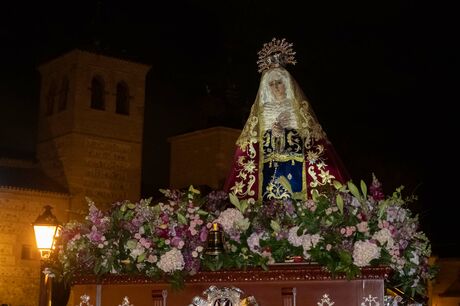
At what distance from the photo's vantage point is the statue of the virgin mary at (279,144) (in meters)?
→ 9.12

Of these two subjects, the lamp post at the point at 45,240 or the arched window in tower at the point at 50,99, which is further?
the arched window in tower at the point at 50,99

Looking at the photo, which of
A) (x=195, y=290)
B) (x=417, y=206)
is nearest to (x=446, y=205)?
(x=417, y=206)

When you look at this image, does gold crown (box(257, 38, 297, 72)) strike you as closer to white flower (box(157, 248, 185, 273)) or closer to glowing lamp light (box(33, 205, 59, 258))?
white flower (box(157, 248, 185, 273))

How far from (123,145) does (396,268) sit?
114 ft

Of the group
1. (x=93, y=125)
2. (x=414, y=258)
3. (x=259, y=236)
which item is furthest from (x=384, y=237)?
(x=93, y=125)

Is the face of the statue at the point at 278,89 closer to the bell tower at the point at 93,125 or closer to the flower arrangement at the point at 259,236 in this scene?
the flower arrangement at the point at 259,236

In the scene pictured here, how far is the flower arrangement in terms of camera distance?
6902mm

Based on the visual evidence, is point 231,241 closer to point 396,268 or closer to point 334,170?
point 396,268

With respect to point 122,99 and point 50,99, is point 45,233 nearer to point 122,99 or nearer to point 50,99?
point 122,99

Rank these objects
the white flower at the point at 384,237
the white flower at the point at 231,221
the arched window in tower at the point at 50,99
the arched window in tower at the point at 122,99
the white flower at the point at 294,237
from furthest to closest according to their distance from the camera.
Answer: the arched window in tower at the point at 50,99, the arched window in tower at the point at 122,99, the white flower at the point at 231,221, the white flower at the point at 294,237, the white flower at the point at 384,237

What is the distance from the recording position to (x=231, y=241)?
23.8ft

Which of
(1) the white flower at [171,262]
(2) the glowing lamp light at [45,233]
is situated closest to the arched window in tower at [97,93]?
(2) the glowing lamp light at [45,233]

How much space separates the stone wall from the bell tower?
2905 millimetres

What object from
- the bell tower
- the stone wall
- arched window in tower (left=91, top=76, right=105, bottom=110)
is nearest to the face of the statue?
the stone wall
